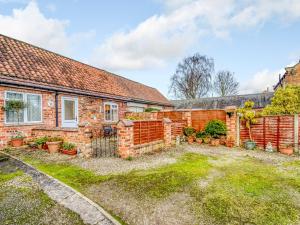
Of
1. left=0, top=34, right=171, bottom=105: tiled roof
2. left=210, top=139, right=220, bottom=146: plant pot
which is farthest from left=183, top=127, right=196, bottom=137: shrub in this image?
left=0, top=34, right=171, bottom=105: tiled roof

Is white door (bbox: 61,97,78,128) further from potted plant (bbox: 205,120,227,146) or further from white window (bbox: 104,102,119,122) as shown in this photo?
potted plant (bbox: 205,120,227,146)

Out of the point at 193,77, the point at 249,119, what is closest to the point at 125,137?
the point at 249,119

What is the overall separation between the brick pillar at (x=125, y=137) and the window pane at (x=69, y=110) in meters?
5.32

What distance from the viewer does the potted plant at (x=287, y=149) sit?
7.94m

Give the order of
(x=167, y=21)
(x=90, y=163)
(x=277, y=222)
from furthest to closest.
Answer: (x=167, y=21) < (x=90, y=163) < (x=277, y=222)

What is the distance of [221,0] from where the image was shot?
7270 millimetres

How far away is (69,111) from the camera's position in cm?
1069

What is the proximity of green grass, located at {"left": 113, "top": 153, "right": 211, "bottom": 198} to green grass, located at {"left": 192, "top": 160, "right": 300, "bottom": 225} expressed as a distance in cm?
56

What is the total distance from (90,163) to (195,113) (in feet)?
23.8

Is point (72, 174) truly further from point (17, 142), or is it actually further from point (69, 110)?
point (69, 110)

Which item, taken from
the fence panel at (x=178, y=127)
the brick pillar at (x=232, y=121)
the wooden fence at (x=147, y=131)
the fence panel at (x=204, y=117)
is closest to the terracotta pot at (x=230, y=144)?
the brick pillar at (x=232, y=121)

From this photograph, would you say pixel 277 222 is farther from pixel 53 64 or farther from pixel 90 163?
pixel 53 64

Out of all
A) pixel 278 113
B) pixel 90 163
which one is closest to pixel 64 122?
pixel 90 163

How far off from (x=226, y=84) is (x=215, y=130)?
30562 mm
